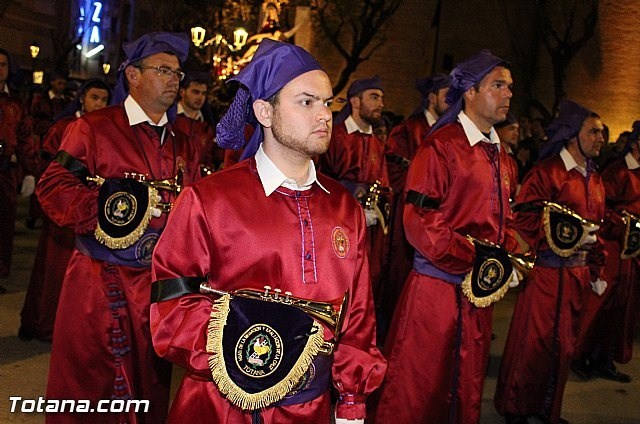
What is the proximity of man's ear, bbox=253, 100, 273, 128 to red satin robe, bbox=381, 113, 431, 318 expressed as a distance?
5.49 meters

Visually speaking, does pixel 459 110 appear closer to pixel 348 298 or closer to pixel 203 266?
pixel 348 298

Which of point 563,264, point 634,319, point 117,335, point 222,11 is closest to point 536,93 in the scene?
point 222,11

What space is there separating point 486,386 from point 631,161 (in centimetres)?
259

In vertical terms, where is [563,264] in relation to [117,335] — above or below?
above

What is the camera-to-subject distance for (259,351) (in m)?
2.48

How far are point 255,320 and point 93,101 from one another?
4.84 meters

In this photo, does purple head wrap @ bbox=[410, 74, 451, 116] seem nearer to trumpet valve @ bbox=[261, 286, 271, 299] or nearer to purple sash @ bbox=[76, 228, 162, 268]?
purple sash @ bbox=[76, 228, 162, 268]

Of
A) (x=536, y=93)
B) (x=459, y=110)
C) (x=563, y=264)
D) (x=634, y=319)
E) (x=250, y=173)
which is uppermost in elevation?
(x=536, y=93)

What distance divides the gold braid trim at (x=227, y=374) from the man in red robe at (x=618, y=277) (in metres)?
5.18

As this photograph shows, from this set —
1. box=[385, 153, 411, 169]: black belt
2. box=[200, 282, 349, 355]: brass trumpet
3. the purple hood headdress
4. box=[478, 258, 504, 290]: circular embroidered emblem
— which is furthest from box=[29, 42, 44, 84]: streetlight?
box=[200, 282, 349, 355]: brass trumpet

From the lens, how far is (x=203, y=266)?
8.68 ft

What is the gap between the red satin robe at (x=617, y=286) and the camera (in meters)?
6.98

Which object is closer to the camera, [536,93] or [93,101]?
[93,101]

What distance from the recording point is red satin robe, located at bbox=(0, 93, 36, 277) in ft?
25.1
